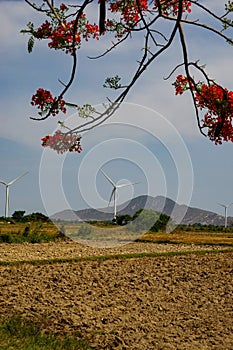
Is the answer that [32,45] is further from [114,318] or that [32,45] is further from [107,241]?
[107,241]

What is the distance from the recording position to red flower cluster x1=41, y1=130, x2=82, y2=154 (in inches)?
222

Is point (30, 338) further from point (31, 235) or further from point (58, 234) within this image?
point (58, 234)

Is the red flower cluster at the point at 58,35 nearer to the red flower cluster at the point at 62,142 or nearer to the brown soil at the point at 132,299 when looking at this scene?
the red flower cluster at the point at 62,142

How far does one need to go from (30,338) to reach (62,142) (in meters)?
2.04

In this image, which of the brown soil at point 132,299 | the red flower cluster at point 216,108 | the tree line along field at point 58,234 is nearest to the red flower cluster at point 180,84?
the red flower cluster at point 216,108

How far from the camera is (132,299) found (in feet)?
26.4

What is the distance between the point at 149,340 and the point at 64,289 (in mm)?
2584

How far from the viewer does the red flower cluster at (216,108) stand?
5.07m

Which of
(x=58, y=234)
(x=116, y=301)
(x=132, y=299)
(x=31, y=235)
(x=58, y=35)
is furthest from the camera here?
(x=58, y=234)

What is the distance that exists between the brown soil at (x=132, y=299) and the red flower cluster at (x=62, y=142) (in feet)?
6.27

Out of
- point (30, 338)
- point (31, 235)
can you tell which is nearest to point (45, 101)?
point (30, 338)

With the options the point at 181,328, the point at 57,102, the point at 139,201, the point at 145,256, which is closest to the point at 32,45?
the point at 57,102

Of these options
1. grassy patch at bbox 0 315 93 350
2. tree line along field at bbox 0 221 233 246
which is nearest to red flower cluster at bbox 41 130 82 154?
grassy patch at bbox 0 315 93 350

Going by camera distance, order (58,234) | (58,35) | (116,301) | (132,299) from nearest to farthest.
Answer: (58,35)
(116,301)
(132,299)
(58,234)
